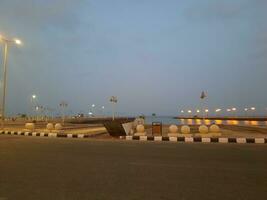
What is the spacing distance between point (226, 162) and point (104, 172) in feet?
13.1

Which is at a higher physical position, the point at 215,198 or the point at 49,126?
the point at 49,126

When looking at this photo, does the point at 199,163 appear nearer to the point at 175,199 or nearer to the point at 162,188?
the point at 162,188

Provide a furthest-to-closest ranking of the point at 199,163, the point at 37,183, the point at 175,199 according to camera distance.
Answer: the point at 199,163 < the point at 37,183 < the point at 175,199

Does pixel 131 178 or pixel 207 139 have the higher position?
pixel 207 139

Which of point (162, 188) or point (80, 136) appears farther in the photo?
point (80, 136)

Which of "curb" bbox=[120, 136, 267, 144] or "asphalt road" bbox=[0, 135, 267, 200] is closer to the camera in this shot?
"asphalt road" bbox=[0, 135, 267, 200]

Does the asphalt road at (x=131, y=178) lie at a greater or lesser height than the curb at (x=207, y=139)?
lesser

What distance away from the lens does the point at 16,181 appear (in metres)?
6.89

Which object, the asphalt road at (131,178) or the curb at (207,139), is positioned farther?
the curb at (207,139)

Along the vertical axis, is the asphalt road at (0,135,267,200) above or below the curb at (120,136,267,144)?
below

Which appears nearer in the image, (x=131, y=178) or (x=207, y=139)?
(x=131, y=178)

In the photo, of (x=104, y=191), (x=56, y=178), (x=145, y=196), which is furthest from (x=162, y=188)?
(x=56, y=178)

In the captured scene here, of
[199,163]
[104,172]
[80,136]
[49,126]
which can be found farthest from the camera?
[49,126]

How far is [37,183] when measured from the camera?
6.71 m
